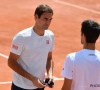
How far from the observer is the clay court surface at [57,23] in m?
12.3

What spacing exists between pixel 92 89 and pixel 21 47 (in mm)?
1508

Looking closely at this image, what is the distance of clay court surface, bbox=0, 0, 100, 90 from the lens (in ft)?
40.4

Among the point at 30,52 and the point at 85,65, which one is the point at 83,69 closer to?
the point at 85,65

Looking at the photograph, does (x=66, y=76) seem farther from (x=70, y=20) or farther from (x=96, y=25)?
(x=70, y=20)

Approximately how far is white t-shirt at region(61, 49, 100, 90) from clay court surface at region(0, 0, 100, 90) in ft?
17.3

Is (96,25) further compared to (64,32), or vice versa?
(64,32)

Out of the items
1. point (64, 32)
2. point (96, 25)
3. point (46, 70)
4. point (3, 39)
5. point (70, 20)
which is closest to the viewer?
point (96, 25)

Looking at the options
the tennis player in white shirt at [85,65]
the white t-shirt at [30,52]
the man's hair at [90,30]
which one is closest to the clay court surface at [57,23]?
the white t-shirt at [30,52]

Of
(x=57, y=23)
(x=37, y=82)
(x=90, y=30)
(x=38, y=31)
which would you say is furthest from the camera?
(x=57, y=23)

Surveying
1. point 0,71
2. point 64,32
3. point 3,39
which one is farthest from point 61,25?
point 0,71

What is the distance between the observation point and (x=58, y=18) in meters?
18.1

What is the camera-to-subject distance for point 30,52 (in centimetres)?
665

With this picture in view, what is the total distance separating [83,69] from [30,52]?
Answer: 4.58 ft

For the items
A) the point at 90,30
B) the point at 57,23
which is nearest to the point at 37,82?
the point at 90,30
